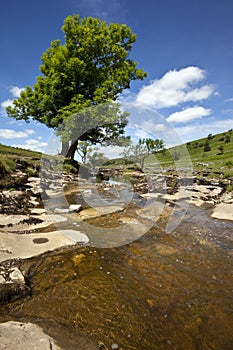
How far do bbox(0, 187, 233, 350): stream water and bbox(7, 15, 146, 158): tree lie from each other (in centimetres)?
1560

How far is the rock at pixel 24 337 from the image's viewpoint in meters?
2.53

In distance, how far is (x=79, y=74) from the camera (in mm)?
20422

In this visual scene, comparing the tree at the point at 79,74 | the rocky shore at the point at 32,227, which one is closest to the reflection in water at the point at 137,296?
the rocky shore at the point at 32,227

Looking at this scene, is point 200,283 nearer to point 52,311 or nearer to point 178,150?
point 52,311

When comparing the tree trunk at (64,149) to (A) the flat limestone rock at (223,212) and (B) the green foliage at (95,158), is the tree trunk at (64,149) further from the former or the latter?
(A) the flat limestone rock at (223,212)

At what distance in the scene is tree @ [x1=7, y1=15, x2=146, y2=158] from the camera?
20.1 meters

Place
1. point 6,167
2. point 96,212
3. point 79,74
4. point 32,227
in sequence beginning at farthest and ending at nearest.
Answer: point 79,74 → point 6,167 → point 96,212 → point 32,227

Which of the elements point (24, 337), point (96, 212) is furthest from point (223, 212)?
point (24, 337)

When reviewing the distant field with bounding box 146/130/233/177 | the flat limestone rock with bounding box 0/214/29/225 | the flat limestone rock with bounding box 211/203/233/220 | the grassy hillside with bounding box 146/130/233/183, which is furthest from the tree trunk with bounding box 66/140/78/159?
the distant field with bounding box 146/130/233/177

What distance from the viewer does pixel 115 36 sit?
21547mm

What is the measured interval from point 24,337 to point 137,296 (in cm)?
201

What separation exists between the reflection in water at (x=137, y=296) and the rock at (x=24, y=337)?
0.18 meters

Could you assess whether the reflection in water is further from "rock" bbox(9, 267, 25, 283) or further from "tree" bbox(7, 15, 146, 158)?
"tree" bbox(7, 15, 146, 158)

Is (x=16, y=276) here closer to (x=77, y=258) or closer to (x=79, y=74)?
(x=77, y=258)
